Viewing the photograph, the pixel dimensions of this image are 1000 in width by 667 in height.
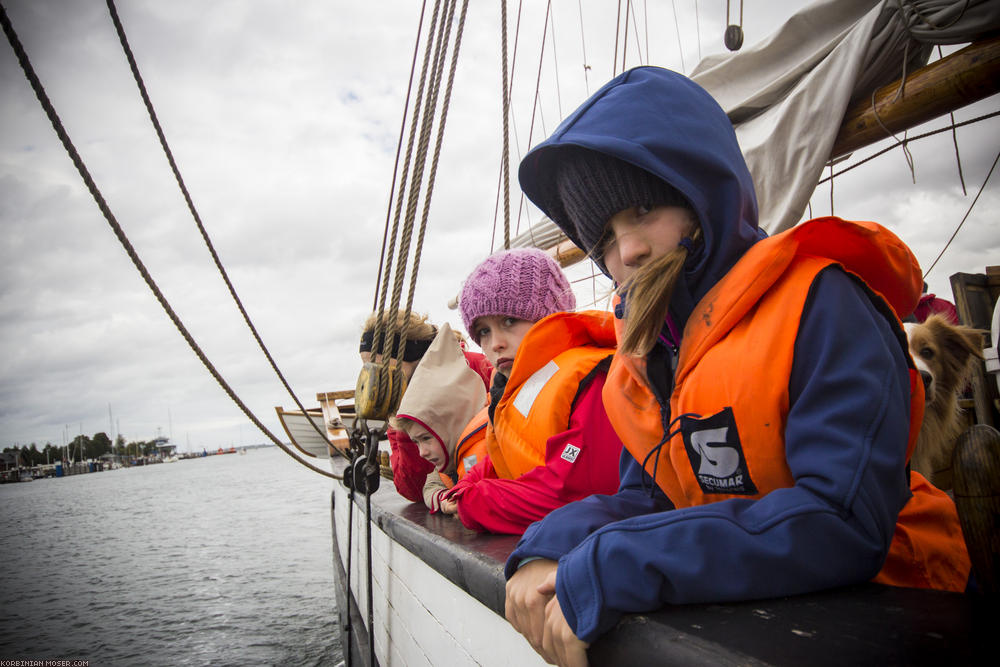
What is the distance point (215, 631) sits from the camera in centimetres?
700

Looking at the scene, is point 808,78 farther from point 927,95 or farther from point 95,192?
point 95,192

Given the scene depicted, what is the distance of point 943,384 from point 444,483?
228cm

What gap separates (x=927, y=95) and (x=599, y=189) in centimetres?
235

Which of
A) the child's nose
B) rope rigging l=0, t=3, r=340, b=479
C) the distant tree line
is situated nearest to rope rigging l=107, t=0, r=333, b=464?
rope rigging l=0, t=3, r=340, b=479

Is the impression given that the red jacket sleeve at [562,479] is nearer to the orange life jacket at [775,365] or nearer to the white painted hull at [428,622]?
the white painted hull at [428,622]

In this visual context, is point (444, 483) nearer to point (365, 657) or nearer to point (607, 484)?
point (607, 484)

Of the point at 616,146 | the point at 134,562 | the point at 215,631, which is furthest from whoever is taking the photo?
the point at 134,562

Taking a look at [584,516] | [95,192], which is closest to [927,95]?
[584,516]

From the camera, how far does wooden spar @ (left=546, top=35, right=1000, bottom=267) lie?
227 cm

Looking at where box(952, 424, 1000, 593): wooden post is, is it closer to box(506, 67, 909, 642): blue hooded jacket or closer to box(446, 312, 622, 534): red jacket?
box(506, 67, 909, 642): blue hooded jacket

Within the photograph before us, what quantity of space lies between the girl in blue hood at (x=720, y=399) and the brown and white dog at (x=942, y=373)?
1519 mm

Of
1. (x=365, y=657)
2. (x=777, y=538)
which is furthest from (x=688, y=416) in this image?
(x=365, y=657)

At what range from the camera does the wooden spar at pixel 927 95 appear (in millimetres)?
2266

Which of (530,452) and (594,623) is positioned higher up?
(530,452)
